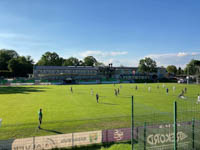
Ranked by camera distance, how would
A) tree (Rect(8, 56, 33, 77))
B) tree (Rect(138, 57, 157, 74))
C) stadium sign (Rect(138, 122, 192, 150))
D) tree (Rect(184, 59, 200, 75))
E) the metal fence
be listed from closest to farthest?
stadium sign (Rect(138, 122, 192, 150)), the metal fence, tree (Rect(184, 59, 200, 75)), tree (Rect(8, 56, 33, 77)), tree (Rect(138, 57, 157, 74))

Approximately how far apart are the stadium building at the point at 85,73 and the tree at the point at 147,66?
4.05 metres

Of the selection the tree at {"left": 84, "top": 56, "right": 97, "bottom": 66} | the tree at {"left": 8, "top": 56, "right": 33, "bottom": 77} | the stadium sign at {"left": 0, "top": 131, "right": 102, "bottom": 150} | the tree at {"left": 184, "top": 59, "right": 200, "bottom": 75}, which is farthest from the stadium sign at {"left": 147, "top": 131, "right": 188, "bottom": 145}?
the tree at {"left": 84, "top": 56, "right": 97, "bottom": 66}

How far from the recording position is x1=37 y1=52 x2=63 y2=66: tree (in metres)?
Answer: 105

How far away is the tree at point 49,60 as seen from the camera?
105 meters

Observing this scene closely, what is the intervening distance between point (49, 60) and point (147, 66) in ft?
231

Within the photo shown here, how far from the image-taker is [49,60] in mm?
109625

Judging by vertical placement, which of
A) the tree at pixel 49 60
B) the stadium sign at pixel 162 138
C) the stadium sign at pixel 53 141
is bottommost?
the stadium sign at pixel 53 141

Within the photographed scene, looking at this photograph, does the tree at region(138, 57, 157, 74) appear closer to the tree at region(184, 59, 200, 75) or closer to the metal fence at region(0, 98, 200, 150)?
the tree at region(184, 59, 200, 75)

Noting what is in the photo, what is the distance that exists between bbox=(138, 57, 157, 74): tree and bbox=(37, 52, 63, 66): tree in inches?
2407

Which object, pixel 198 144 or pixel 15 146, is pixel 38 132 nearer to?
pixel 15 146

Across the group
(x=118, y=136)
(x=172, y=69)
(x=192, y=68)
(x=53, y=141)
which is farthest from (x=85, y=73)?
(x=172, y=69)

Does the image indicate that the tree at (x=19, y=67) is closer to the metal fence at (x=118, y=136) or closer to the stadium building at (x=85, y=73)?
the stadium building at (x=85, y=73)

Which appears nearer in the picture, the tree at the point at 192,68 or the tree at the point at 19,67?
the tree at the point at 192,68

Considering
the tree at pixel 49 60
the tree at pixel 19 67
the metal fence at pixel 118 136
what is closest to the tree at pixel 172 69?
the tree at pixel 49 60
